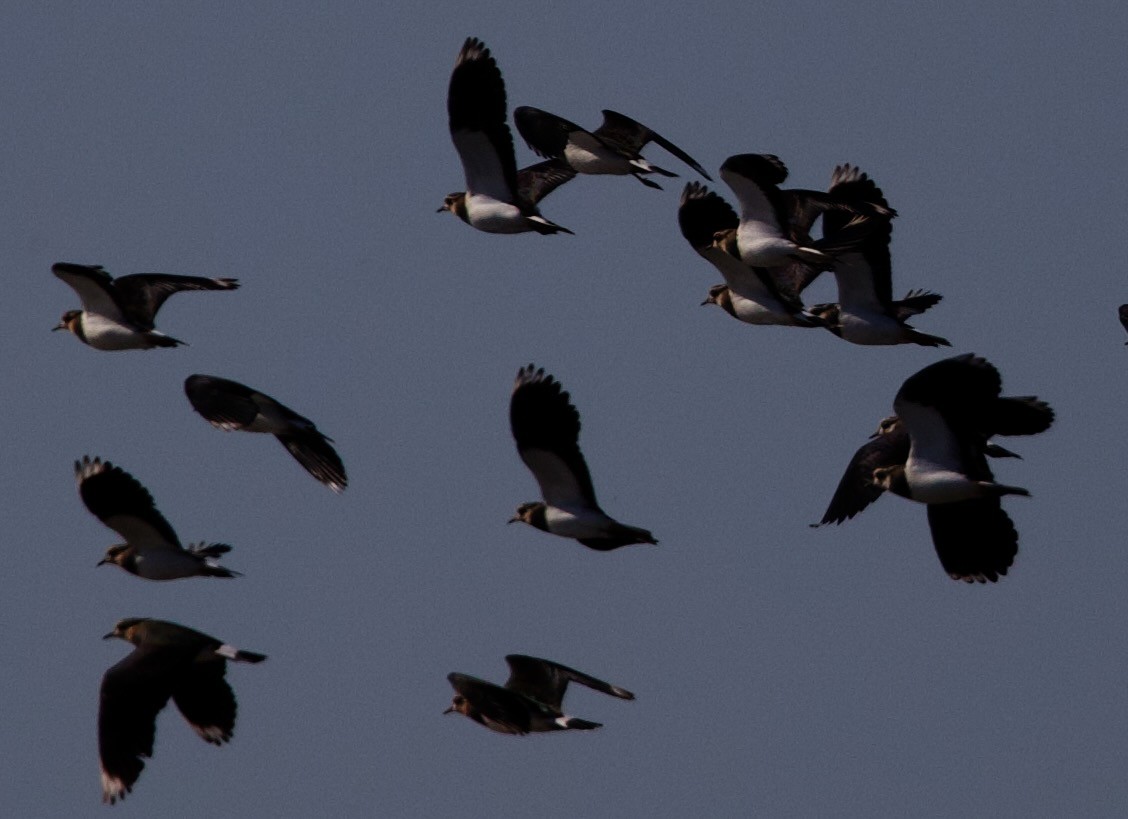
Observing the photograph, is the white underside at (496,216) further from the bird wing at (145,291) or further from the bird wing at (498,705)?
the bird wing at (498,705)

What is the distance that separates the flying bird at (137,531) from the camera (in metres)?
27.6

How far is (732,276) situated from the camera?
29828 mm

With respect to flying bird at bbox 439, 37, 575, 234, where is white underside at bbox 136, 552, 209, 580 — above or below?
below

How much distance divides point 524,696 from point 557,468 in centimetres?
220

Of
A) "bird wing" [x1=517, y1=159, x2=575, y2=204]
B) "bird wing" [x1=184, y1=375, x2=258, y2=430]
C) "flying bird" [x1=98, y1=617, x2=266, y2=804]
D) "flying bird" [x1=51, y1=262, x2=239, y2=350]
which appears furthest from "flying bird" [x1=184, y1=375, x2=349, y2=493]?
"bird wing" [x1=517, y1=159, x2=575, y2=204]

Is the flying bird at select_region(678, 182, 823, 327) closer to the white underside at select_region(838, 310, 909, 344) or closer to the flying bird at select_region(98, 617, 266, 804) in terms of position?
the white underside at select_region(838, 310, 909, 344)

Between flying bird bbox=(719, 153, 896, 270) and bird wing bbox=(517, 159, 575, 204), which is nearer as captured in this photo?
flying bird bbox=(719, 153, 896, 270)

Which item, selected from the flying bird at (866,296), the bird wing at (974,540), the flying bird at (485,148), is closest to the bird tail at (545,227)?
the flying bird at (485,148)

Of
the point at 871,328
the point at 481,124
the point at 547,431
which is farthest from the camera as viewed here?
the point at 871,328

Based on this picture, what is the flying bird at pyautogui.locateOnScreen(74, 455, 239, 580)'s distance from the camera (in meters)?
27.6

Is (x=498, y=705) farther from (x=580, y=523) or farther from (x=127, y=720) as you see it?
(x=127, y=720)

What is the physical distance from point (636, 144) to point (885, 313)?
3.71 meters

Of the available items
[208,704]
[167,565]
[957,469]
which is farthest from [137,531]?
[957,469]

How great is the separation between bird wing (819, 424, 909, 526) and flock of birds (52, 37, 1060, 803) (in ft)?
0.08
